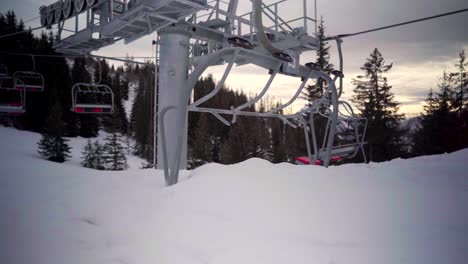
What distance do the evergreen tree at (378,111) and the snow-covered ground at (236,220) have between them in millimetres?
24881

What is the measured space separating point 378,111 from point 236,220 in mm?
29626

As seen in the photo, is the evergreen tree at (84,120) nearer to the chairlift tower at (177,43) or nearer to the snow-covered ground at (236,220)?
the chairlift tower at (177,43)

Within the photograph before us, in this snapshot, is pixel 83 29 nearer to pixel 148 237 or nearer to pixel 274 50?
pixel 274 50

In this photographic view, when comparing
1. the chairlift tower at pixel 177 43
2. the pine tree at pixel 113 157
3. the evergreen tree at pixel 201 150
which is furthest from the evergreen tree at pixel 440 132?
the pine tree at pixel 113 157

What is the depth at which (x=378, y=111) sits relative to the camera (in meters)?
28.4

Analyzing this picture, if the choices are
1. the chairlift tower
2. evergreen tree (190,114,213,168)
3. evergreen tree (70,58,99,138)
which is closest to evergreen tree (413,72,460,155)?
the chairlift tower

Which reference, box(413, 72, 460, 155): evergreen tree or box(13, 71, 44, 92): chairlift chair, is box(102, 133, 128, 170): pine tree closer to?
box(13, 71, 44, 92): chairlift chair

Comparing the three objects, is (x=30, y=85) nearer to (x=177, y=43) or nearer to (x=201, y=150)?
(x=177, y=43)

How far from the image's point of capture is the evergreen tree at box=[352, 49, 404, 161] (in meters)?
26.7

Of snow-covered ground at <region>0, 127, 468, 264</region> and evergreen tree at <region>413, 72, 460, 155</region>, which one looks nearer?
snow-covered ground at <region>0, 127, 468, 264</region>

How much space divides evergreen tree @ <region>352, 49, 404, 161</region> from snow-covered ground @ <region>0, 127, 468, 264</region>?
81.6 feet

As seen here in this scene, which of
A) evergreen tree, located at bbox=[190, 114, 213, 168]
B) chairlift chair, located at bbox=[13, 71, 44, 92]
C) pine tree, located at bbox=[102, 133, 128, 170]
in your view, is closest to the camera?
chairlift chair, located at bbox=[13, 71, 44, 92]

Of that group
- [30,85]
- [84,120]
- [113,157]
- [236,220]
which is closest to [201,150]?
[113,157]

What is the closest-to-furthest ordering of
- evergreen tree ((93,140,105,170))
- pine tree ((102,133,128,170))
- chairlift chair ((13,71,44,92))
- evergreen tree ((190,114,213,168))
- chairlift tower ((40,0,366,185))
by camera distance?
chairlift tower ((40,0,366,185)) < chairlift chair ((13,71,44,92)) < evergreen tree ((190,114,213,168)) < evergreen tree ((93,140,105,170)) < pine tree ((102,133,128,170))
